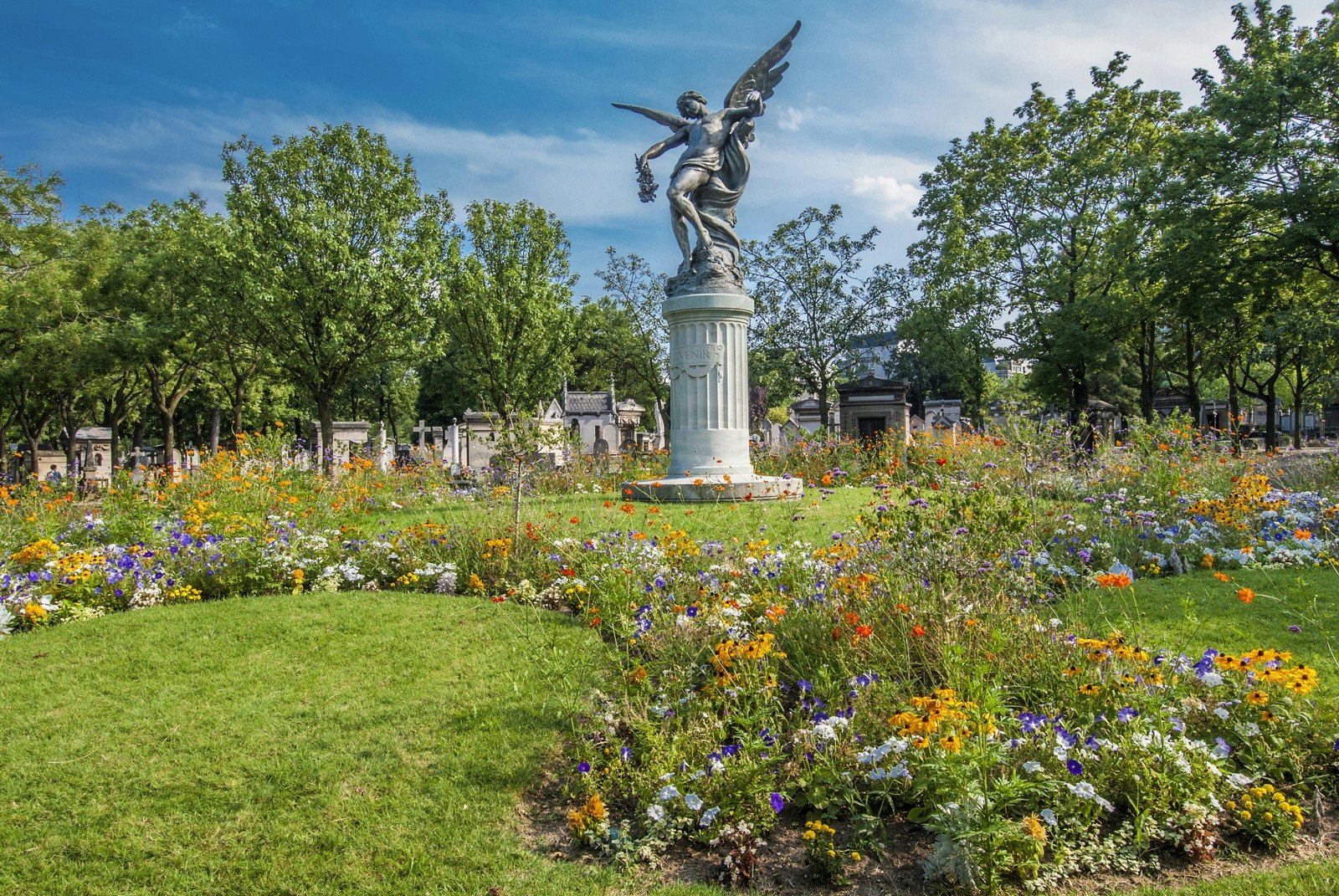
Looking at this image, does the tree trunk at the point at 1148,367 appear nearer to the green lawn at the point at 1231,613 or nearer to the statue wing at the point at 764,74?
the statue wing at the point at 764,74

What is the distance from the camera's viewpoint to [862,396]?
27.6m

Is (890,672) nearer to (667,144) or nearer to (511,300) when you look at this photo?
(667,144)

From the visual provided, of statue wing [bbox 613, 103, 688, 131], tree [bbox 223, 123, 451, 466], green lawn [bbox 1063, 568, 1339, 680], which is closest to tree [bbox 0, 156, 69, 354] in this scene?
tree [bbox 223, 123, 451, 466]

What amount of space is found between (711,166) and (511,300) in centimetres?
1716

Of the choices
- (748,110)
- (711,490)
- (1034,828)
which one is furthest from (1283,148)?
(1034,828)

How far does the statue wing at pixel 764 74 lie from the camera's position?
1297cm

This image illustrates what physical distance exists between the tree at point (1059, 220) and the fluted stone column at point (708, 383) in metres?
14.4

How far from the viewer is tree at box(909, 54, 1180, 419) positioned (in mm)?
22391

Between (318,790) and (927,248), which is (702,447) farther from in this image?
(927,248)

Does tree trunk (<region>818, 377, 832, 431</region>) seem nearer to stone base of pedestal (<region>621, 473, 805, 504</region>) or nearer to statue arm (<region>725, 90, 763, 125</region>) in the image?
statue arm (<region>725, 90, 763, 125</region>)

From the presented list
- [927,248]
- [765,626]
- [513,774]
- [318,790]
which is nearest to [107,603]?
[318,790]

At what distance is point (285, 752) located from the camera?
152 inches

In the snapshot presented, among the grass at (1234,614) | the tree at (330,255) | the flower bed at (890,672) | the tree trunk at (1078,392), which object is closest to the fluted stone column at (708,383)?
the flower bed at (890,672)

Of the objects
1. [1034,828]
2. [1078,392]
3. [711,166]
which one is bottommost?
[1034,828]
